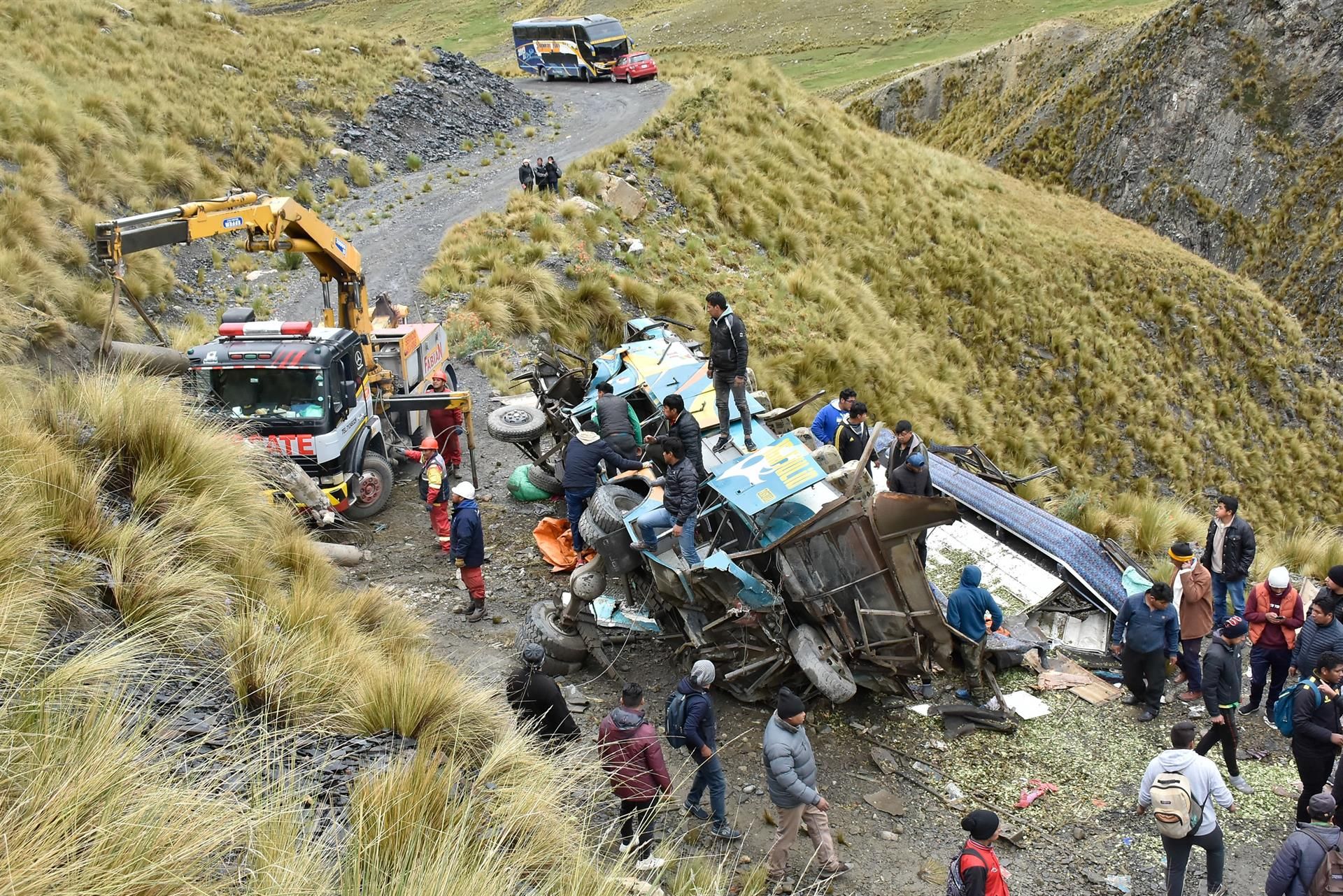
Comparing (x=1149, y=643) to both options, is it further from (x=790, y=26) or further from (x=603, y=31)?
(x=790, y=26)

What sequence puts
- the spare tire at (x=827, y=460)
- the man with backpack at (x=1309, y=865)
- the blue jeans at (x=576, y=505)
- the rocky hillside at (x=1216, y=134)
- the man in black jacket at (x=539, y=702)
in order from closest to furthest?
1. the man with backpack at (x=1309, y=865)
2. the man in black jacket at (x=539, y=702)
3. the spare tire at (x=827, y=460)
4. the blue jeans at (x=576, y=505)
5. the rocky hillside at (x=1216, y=134)

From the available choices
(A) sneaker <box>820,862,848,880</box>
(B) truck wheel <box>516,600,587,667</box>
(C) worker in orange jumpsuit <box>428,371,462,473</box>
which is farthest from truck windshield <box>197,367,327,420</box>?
(A) sneaker <box>820,862,848,880</box>

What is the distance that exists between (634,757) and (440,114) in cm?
3068

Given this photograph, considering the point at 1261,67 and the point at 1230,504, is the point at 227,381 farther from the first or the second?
the point at 1261,67

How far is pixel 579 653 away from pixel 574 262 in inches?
466

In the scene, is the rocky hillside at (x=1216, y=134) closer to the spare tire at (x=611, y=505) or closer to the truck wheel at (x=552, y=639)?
the spare tire at (x=611, y=505)

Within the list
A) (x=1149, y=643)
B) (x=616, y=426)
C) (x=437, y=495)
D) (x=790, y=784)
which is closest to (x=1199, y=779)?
(x=1149, y=643)

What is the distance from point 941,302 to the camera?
23328 mm

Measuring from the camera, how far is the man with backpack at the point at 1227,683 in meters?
7.70

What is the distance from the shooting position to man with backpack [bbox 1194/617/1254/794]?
7.70m

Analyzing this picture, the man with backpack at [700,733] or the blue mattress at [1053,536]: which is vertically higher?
the man with backpack at [700,733]

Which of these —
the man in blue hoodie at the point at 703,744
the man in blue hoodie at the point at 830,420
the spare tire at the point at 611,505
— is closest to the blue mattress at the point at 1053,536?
the man in blue hoodie at the point at 830,420

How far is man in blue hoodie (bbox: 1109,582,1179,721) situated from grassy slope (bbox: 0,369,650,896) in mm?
5472

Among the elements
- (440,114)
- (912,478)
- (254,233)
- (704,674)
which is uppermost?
(440,114)
